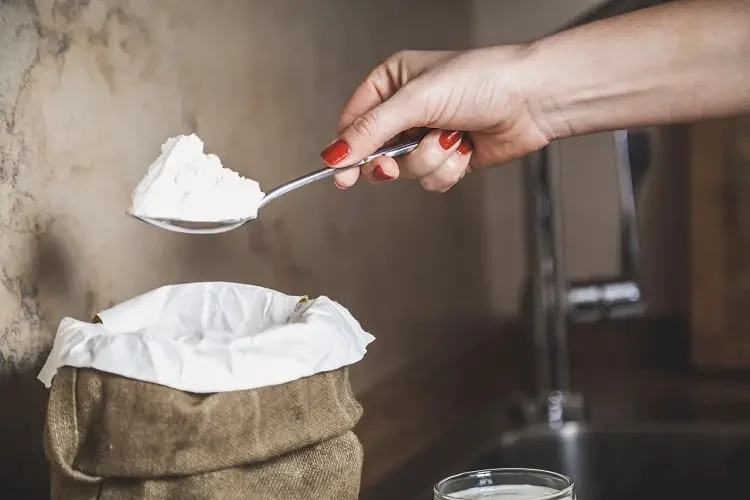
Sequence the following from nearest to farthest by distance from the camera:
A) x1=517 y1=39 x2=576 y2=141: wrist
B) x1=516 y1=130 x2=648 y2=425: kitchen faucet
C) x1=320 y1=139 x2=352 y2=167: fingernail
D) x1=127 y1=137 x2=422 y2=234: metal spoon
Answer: x1=127 y1=137 x2=422 y2=234: metal spoon, x1=320 y1=139 x2=352 y2=167: fingernail, x1=517 y1=39 x2=576 y2=141: wrist, x1=516 y1=130 x2=648 y2=425: kitchen faucet

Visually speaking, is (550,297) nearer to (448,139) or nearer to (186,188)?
(448,139)

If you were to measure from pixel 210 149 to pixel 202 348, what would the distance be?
0.37 m

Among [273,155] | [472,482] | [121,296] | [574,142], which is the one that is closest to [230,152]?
[273,155]

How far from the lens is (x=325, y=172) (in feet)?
2.18

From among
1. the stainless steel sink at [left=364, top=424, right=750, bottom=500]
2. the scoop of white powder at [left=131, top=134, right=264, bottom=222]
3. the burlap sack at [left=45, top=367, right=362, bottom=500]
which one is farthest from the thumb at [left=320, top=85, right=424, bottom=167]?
the stainless steel sink at [left=364, top=424, right=750, bottom=500]

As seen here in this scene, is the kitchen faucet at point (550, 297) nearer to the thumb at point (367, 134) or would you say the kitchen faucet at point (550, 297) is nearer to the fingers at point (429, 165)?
the fingers at point (429, 165)

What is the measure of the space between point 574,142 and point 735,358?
436 millimetres

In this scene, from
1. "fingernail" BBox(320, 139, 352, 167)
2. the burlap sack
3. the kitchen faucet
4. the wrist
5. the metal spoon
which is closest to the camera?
the burlap sack

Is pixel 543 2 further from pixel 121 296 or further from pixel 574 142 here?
pixel 121 296

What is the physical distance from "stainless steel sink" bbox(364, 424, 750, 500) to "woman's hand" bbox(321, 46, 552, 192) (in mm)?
486

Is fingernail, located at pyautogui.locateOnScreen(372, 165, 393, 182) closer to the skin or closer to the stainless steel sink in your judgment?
the skin

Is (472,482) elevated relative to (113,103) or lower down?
lower down

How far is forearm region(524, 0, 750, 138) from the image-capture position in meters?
0.76

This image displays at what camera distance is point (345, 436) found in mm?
506
